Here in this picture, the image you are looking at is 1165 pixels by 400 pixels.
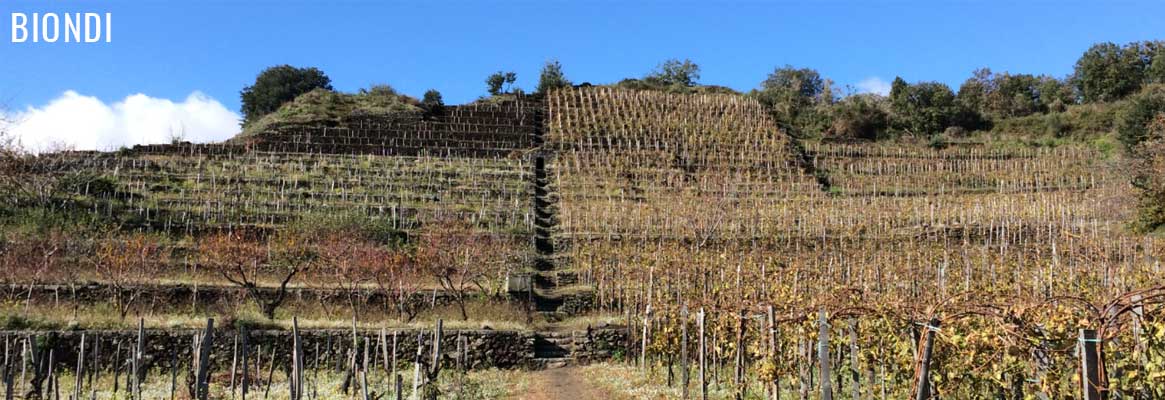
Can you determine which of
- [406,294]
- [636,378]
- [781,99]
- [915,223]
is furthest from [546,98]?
[636,378]

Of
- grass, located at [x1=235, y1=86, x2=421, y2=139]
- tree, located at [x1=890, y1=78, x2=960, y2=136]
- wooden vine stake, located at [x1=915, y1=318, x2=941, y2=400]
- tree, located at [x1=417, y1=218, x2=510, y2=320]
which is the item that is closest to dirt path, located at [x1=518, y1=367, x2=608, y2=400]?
tree, located at [x1=417, y1=218, x2=510, y2=320]

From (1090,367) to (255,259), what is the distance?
19.9 meters

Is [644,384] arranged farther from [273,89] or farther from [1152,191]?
[273,89]

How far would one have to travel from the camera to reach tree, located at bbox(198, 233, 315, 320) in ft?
63.1

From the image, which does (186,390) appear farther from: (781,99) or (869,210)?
(781,99)

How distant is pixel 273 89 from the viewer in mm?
69250

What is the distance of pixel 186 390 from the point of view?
1371 centimetres

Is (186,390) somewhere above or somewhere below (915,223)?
below

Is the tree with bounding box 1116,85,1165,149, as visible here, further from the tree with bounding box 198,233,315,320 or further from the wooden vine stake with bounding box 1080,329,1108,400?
the wooden vine stake with bounding box 1080,329,1108,400

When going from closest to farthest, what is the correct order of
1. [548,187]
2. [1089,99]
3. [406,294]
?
[406,294] → [548,187] → [1089,99]

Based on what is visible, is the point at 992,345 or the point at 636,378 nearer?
the point at 992,345

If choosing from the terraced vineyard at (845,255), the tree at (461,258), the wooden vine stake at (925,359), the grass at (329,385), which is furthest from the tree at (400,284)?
the wooden vine stake at (925,359)

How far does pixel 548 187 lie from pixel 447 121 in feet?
37.4

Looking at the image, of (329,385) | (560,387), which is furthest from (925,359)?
(329,385)
